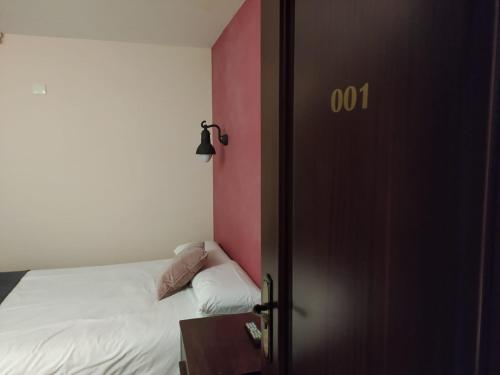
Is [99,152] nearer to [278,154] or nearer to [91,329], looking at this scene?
[91,329]

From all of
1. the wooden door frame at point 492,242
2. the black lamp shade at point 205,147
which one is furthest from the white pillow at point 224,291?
the wooden door frame at point 492,242

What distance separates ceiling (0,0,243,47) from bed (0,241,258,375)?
6.25ft

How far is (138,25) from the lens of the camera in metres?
2.80

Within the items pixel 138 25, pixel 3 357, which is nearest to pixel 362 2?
pixel 3 357

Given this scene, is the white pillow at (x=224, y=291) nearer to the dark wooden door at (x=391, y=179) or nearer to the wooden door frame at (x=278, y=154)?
the wooden door frame at (x=278, y=154)

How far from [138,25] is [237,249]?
1.89 meters

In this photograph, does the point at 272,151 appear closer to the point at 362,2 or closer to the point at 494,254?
the point at 362,2

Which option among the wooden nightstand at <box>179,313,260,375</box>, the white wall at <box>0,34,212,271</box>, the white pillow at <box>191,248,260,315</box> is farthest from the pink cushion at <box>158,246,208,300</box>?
the white wall at <box>0,34,212,271</box>

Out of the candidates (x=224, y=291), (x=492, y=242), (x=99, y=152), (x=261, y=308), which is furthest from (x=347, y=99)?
(x=99, y=152)

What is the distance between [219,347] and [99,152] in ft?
7.79

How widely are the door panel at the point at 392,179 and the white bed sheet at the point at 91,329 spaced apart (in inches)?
54.6

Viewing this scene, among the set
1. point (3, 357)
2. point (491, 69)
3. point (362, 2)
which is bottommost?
point (3, 357)

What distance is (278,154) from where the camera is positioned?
31.0 inches

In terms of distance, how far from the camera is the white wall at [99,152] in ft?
10.1
